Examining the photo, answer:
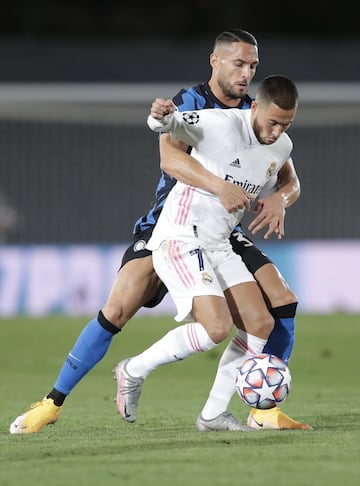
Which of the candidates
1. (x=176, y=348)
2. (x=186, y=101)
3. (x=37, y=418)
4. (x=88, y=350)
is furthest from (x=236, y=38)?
(x=37, y=418)

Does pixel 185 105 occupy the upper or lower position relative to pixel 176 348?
upper

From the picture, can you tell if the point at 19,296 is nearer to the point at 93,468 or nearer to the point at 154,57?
the point at 154,57

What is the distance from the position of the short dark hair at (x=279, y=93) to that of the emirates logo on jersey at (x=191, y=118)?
375 mm

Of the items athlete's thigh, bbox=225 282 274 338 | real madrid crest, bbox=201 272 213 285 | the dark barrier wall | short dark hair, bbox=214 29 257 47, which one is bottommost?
the dark barrier wall

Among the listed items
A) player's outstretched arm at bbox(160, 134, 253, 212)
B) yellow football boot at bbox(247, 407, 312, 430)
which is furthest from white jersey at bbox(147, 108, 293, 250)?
yellow football boot at bbox(247, 407, 312, 430)

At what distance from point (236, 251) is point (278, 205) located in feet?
1.22

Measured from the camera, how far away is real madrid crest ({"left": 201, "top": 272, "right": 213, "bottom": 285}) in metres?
6.27

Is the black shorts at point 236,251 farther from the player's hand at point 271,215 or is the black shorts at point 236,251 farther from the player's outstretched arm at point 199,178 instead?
the player's outstretched arm at point 199,178

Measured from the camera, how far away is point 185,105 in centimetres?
673

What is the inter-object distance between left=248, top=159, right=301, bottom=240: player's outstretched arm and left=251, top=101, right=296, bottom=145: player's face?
45 centimetres

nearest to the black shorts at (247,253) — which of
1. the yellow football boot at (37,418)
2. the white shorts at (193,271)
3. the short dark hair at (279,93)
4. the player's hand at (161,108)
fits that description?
the white shorts at (193,271)

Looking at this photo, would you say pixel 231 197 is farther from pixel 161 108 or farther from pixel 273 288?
pixel 273 288

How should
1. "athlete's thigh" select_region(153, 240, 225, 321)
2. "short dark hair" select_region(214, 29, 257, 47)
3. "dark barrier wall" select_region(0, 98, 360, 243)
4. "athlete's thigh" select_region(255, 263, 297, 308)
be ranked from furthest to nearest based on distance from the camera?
"dark barrier wall" select_region(0, 98, 360, 243)
"short dark hair" select_region(214, 29, 257, 47)
"athlete's thigh" select_region(255, 263, 297, 308)
"athlete's thigh" select_region(153, 240, 225, 321)

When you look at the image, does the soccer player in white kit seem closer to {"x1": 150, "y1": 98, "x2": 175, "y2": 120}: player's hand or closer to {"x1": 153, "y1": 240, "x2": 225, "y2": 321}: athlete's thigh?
{"x1": 153, "y1": 240, "x2": 225, "y2": 321}: athlete's thigh
